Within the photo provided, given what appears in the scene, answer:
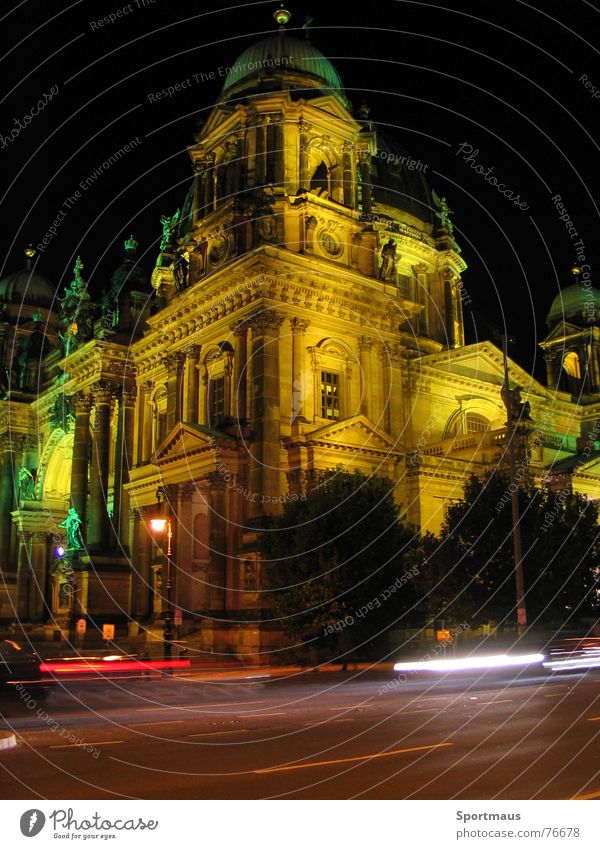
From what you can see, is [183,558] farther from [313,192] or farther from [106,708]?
[106,708]

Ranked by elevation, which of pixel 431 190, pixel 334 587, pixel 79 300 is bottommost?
pixel 334 587

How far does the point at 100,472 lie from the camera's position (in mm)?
53688

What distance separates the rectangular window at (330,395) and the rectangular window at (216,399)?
5377mm

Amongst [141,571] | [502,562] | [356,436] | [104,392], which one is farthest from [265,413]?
[104,392]

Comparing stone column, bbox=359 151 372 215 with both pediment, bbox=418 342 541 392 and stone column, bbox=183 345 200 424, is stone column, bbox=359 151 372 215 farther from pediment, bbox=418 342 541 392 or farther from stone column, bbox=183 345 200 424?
stone column, bbox=183 345 200 424

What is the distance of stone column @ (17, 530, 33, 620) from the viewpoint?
61.4 metres

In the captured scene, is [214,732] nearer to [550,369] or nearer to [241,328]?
[241,328]

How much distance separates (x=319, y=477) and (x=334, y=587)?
Answer: 746 cm

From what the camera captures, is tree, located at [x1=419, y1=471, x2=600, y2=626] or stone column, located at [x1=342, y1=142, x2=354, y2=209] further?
stone column, located at [x1=342, y1=142, x2=354, y2=209]

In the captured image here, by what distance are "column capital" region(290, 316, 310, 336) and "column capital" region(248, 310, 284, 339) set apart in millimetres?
945
